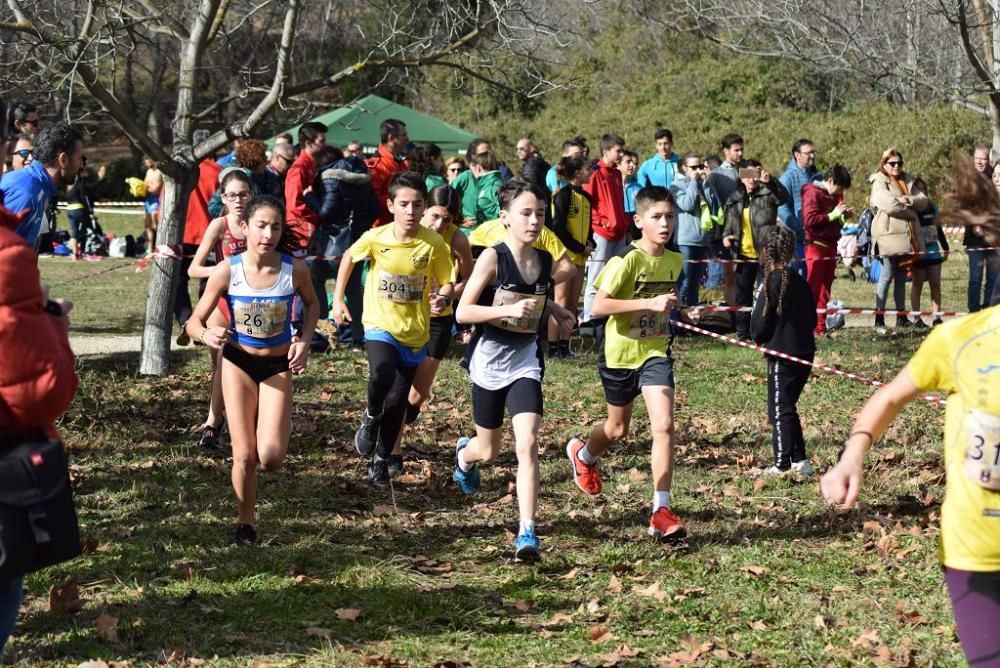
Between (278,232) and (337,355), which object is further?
(337,355)

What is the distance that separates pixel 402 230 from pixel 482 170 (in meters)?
5.16

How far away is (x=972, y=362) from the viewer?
3506 mm

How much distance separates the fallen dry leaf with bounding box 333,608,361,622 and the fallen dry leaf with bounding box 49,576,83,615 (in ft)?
3.64

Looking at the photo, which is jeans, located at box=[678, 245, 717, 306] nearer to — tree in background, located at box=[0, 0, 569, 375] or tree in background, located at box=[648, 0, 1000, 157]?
tree in background, located at box=[648, 0, 1000, 157]

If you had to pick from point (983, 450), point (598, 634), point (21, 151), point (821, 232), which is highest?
point (21, 151)

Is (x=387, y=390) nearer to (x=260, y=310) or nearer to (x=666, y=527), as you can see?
(x=260, y=310)

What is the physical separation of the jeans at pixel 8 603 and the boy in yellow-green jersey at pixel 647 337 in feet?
12.8

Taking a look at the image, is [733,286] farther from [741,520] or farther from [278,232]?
[278,232]

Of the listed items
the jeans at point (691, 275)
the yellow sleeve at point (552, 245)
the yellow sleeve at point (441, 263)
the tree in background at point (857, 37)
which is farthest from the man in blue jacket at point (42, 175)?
the tree in background at point (857, 37)

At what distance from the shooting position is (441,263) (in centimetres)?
822

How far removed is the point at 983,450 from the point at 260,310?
13.6 ft

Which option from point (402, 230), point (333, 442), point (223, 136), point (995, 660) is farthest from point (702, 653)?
point (223, 136)

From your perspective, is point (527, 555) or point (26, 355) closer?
point (26, 355)

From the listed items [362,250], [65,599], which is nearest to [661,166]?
[362,250]
